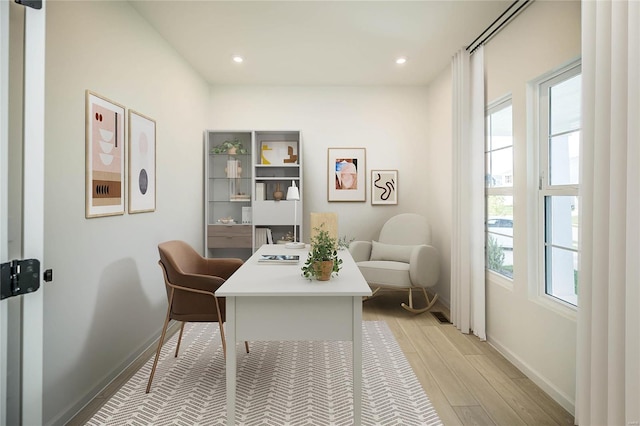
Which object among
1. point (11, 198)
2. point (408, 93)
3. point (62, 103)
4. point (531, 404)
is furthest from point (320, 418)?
point (408, 93)

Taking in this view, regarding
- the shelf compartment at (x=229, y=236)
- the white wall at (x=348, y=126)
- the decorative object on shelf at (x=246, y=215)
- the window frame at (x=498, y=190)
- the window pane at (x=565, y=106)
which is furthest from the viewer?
the white wall at (x=348, y=126)

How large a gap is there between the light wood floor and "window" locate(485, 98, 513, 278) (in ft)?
2.39

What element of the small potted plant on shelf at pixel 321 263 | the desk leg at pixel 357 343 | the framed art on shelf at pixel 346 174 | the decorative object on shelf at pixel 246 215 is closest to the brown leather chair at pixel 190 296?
the small potted plant on shelf at pixel 321 263

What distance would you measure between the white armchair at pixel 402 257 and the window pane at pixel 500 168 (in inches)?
39.6

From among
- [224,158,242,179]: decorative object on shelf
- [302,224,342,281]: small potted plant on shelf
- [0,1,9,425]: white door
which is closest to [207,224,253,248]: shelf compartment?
[224,158,242,179]: decorative object on shelf

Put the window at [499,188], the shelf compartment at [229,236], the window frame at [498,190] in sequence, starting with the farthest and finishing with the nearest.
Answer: the shelf compartment at [229,236] < the window at [499,188] < the window frame at [498,190]

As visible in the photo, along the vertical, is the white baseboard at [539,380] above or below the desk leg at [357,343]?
below

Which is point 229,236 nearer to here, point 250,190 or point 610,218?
point 250,190

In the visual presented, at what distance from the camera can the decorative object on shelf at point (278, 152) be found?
15.6ft

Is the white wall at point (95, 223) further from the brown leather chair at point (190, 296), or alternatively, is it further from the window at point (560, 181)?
the window at point (560, 181)

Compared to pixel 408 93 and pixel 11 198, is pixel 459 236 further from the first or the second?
pixel 11 198

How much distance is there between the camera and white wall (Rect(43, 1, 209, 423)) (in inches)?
80.2

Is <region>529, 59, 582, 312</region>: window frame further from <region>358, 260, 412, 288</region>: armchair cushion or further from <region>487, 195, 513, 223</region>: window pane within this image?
<region>358, 260, 412, 288</region>: armchair cushion

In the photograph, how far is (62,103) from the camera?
6.83 feet
